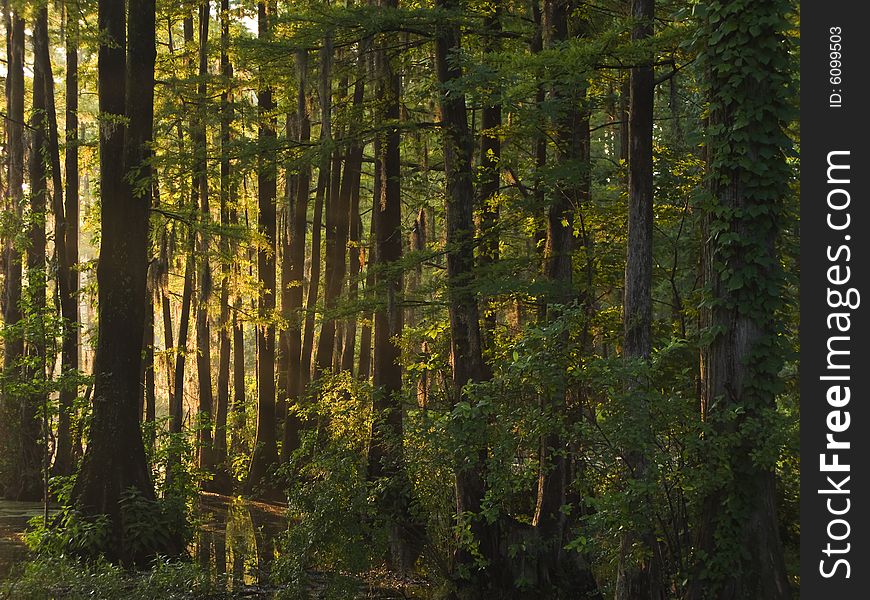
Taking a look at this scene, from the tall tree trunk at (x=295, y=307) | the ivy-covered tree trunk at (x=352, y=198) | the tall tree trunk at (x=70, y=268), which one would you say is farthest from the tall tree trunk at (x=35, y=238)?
the ivy-covered tree trunk at (x=352, y=198)

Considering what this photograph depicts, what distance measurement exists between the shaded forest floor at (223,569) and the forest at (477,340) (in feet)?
0.28

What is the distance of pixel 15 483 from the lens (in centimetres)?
1948

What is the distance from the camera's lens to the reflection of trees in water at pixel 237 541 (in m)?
13.6

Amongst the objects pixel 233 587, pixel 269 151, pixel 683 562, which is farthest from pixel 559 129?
pixel 233 587

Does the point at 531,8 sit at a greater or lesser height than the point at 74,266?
A: greater

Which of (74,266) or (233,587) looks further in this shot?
(74,266)

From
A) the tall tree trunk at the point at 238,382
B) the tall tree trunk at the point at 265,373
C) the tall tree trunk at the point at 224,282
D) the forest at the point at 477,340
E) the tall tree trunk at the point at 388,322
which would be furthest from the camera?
the tall tree trunk at the point at 238,382

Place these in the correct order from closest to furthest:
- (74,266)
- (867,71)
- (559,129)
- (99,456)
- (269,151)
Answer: (867,71)
(99,456)
(269,151)
(559,129)
(74,266)

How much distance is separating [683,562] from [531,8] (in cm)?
1104

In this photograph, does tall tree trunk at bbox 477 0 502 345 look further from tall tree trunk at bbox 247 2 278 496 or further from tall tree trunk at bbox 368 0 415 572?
tall tree trunk at bbox 247 2 278 496

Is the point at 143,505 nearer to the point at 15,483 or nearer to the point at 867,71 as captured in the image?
Answer: the point at 15,483

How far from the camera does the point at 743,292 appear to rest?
9219mm

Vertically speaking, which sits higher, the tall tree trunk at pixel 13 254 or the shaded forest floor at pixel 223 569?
the tall tree trunk at pixel 13 254

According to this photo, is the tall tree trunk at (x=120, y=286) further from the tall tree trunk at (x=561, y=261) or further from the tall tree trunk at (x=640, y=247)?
the tall tree trunk at (x=640, y=247)
